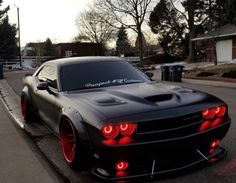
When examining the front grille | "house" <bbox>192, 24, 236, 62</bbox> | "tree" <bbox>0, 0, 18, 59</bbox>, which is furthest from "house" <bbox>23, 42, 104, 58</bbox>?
the front grille

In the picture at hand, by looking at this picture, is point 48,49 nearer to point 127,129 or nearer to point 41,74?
point 41,74

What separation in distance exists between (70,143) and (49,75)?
75.6 inches

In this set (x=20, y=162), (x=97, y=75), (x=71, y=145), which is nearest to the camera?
(x=71, y=145)

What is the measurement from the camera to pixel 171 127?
13.9 ft

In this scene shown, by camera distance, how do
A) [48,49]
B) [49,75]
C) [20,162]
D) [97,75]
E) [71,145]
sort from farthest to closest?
[48,49] → [49,75] → [97,75] → [20,162] → [71,145]

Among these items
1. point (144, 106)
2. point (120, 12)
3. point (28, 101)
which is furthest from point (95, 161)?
point (120, 12)

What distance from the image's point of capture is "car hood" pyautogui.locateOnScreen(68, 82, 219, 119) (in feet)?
14.1

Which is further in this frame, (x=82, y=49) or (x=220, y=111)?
(x=82, y=49)

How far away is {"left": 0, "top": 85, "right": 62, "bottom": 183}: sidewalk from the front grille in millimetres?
1460

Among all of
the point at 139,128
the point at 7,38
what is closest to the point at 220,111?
the point at 139,128

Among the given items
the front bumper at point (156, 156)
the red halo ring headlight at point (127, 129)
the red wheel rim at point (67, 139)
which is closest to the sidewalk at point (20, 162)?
the red wheel rim at point (67, 139)

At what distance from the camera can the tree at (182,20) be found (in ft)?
145

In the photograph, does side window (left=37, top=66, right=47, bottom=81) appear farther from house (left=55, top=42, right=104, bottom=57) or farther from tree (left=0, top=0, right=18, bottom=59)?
house (left=55, top=42, right=104, bottom=57)

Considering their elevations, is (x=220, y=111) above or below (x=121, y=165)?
above
